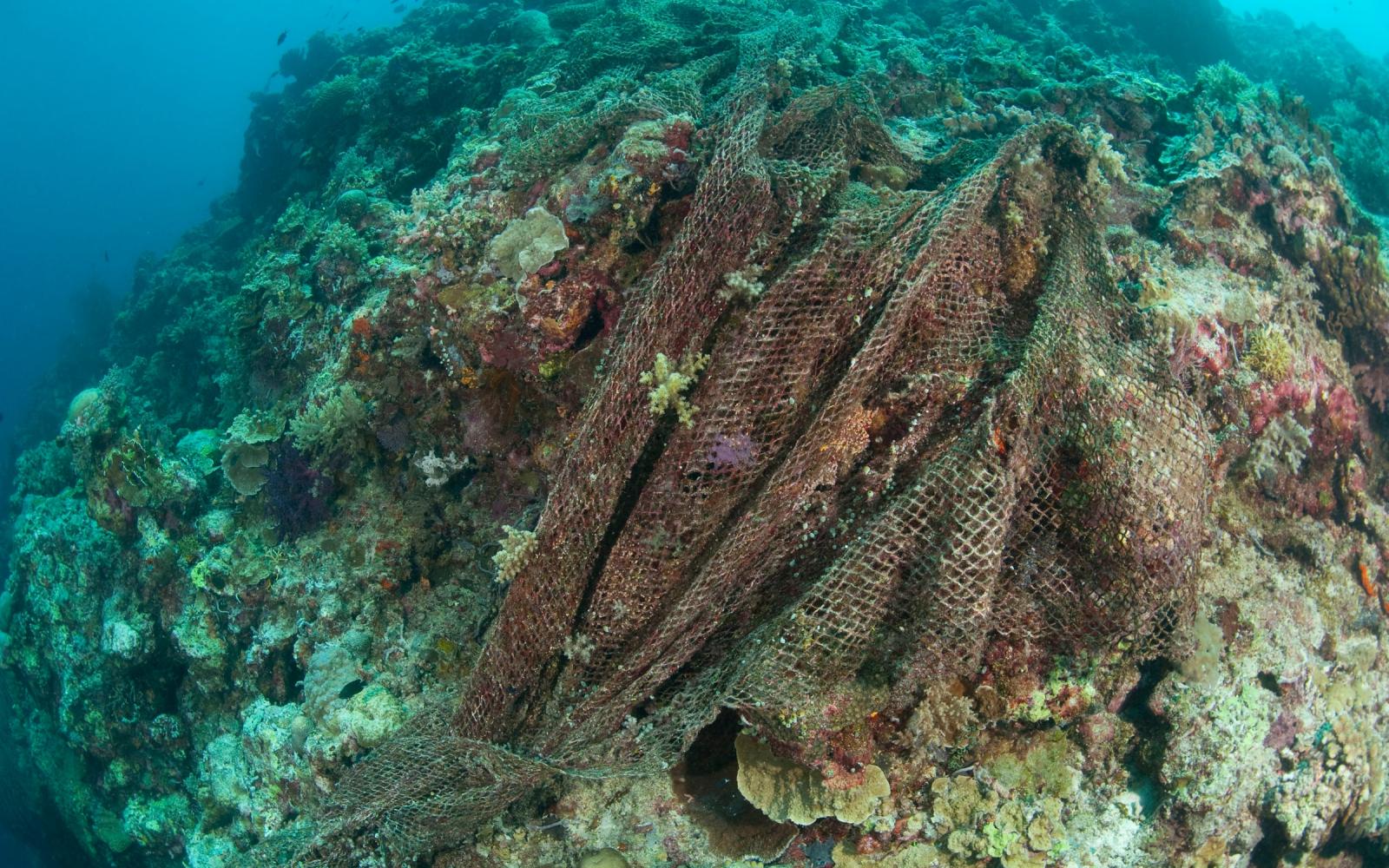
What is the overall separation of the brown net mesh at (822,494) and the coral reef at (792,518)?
0.07 ft

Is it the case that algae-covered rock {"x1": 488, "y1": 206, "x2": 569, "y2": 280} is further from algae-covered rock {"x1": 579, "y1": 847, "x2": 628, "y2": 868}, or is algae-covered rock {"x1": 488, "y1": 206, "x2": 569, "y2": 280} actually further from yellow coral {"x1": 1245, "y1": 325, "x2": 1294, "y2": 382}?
yellow coral {"x1": 1245, "y1": 325, "x2": 1294, "y2": 382}

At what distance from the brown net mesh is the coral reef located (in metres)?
0.02

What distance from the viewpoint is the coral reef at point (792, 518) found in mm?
3146

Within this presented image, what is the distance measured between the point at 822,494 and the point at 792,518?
207mm

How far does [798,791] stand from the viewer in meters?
3.29

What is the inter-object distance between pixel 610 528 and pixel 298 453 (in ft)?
11.4

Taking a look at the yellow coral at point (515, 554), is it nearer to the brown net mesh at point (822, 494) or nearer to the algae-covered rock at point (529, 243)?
the brown net mesh at point (822, 494)

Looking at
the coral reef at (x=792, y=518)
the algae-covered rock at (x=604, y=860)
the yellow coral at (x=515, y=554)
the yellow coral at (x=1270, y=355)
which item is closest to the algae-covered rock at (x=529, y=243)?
the coral reef at (x=792, y=518)

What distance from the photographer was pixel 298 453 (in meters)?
5.50

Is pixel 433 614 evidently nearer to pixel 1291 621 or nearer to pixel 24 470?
pixel 1291 621

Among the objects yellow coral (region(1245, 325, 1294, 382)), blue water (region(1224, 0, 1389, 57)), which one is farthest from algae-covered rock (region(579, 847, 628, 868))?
blue water (region(1224, 0, 1389, 57))

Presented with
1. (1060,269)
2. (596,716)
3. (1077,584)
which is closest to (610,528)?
(596,716)

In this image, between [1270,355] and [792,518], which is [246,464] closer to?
[792,518]

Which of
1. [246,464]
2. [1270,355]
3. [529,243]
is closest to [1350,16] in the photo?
[1270,355]
